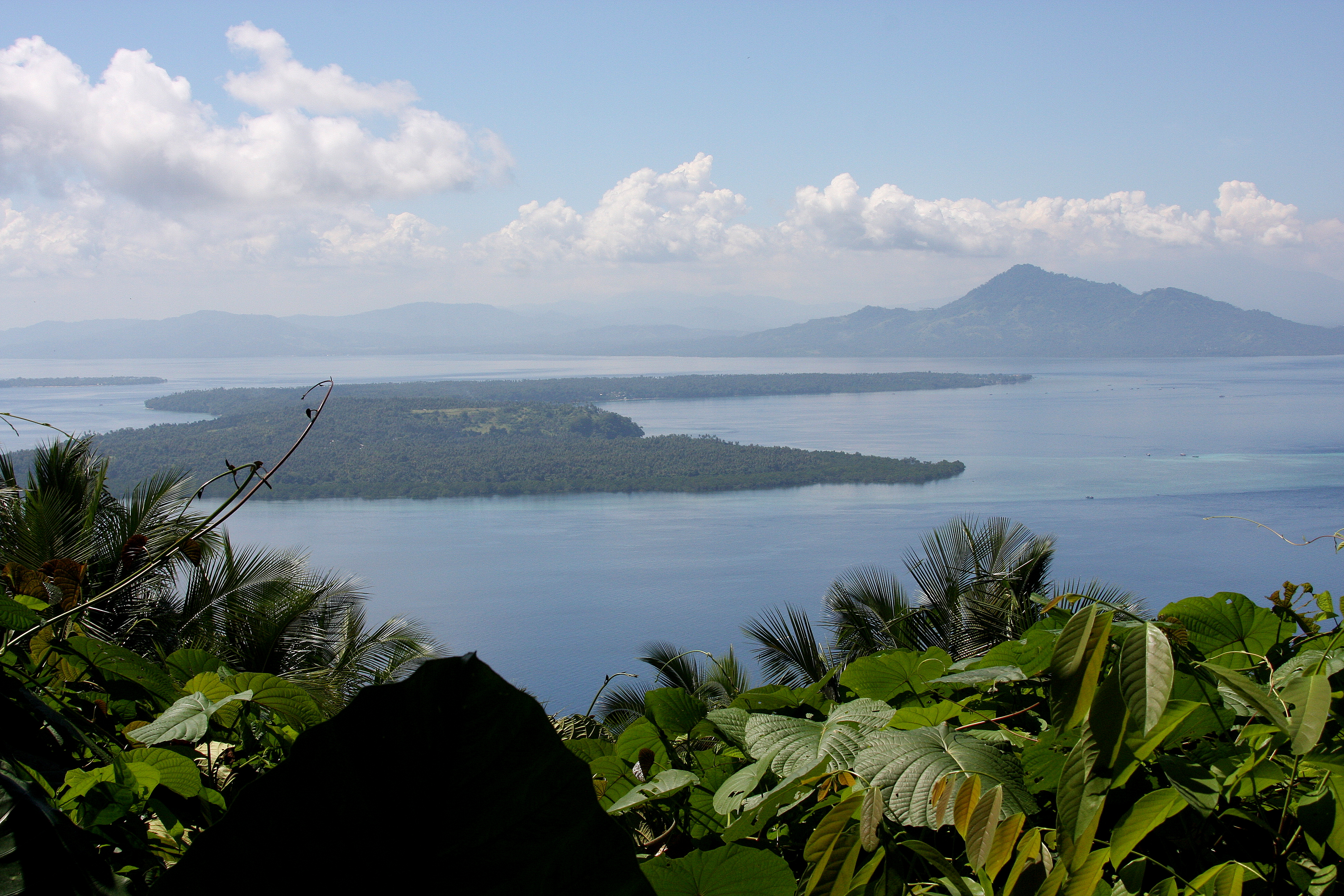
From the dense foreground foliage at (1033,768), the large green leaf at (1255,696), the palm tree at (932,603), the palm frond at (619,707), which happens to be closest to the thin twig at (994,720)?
the dense foreground foliage at (1033,768)

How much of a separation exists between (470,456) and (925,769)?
41.6 m

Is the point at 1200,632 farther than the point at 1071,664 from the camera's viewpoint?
Yes

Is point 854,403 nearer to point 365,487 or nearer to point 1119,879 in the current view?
point 365,487

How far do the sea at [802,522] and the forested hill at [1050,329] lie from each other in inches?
1952

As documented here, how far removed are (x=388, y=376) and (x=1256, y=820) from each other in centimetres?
8306

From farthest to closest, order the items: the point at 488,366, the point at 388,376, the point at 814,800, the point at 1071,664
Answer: the point at 488,366, the point at 388,376, the point at 814,800, the point at 1071,664

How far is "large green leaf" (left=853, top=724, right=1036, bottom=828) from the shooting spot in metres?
0.53

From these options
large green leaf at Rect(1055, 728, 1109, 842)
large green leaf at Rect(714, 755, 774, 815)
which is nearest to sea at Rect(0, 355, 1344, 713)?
large green leaf at Rect(714, 755, 774, 815)

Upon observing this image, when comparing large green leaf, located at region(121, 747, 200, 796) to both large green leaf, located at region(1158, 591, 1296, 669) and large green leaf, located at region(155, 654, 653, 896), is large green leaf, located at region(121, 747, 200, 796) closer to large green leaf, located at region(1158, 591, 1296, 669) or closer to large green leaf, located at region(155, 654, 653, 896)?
large green leaf, located at region(155, 654, 653, 896)

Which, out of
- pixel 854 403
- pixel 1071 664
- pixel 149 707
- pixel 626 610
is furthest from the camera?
pixel 854 403

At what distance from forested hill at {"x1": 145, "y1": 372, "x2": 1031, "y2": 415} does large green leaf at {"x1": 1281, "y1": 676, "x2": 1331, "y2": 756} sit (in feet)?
175

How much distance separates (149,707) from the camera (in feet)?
3.17

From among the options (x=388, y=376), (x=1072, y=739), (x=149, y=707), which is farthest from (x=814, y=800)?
(x=388, y=376)

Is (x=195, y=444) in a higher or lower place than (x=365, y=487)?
higher
